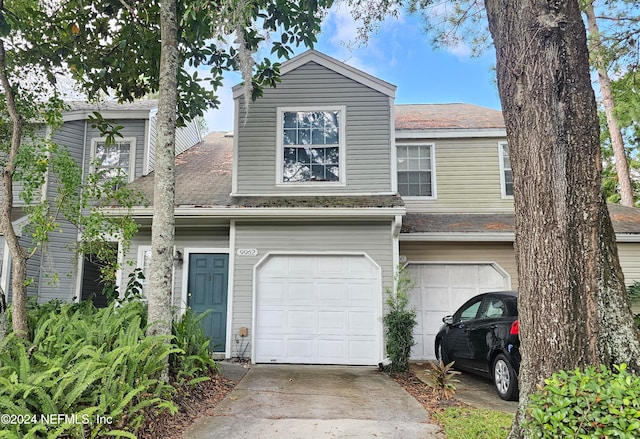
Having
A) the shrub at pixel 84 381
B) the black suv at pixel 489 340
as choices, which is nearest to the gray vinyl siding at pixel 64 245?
the shrub at pixel 84 381

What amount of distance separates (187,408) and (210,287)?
3.87 metres

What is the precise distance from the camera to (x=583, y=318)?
2986 millimetres

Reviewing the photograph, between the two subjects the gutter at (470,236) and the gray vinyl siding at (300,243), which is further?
the gutter at (470,236)

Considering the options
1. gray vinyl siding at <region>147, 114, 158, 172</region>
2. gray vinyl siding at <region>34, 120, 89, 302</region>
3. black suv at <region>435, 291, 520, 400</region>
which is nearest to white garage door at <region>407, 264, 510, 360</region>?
black suv at <region>435, 291, 520, 400</region>

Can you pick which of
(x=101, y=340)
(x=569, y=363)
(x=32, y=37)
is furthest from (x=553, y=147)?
(x=32, y=37)

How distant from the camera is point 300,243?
7.91 metres

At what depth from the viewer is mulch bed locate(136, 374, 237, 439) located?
3785 mm

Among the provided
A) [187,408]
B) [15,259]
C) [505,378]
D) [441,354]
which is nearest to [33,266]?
[15,259]

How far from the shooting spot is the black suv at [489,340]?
17.1 feet

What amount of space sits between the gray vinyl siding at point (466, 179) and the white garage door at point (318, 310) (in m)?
2.75

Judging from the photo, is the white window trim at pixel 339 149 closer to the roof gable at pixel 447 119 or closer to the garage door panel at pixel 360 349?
the roof gable at pixel 447 119

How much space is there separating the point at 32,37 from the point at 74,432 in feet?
22.2

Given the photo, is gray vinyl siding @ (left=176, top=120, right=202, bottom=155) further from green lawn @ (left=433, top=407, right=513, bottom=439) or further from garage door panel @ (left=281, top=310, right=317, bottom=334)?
→ green lawn @ (left=433, top=407, right=513, bottom=439)

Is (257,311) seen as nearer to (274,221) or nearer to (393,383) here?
(274,221)
